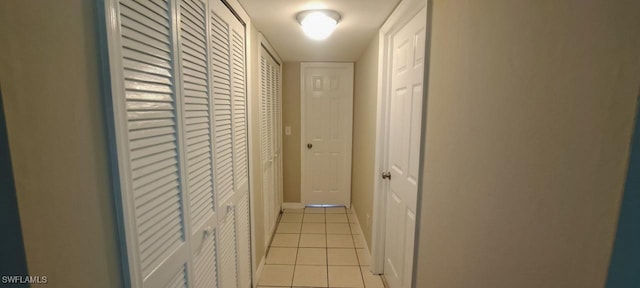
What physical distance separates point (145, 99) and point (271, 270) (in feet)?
6.63

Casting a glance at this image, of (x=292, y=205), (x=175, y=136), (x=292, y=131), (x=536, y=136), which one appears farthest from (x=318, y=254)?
(x=536, y=136)

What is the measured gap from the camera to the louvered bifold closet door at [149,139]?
0.65 m

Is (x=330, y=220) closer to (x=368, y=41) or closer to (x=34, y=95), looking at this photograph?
(x=368, y=41)

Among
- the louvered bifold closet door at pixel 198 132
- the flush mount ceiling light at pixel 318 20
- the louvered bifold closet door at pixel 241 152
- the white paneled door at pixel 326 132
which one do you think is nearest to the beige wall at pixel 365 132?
the white paneled door at pixel 326 132

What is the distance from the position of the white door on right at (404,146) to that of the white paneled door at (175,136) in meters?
1.09

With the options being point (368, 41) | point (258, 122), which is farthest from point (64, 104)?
point (368, 41)

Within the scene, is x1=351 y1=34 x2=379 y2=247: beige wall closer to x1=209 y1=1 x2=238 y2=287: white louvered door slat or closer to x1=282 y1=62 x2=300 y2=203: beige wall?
x1=282 y1=62 x2=300 y2=203: beige wall

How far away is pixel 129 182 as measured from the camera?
2.20 feet

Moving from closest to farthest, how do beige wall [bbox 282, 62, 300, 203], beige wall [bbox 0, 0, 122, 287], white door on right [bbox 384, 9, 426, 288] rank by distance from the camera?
beige wall [bbox 0, 0, 122, 287] < white door on right [bbox 384, 9, 426, 288] < beige wall [bbox 282, 62, 300, 203]

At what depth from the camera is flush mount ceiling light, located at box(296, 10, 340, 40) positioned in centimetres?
170

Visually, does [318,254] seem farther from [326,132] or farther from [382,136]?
[326,132]

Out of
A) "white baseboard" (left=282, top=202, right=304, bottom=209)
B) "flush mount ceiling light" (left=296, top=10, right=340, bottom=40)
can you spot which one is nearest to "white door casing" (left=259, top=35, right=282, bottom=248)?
"white baseboard" (left=282, top=202, right=304, bottom=209)

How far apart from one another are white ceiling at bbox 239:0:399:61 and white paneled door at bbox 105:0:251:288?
1.09 feet

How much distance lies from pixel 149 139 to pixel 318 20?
1.38m
